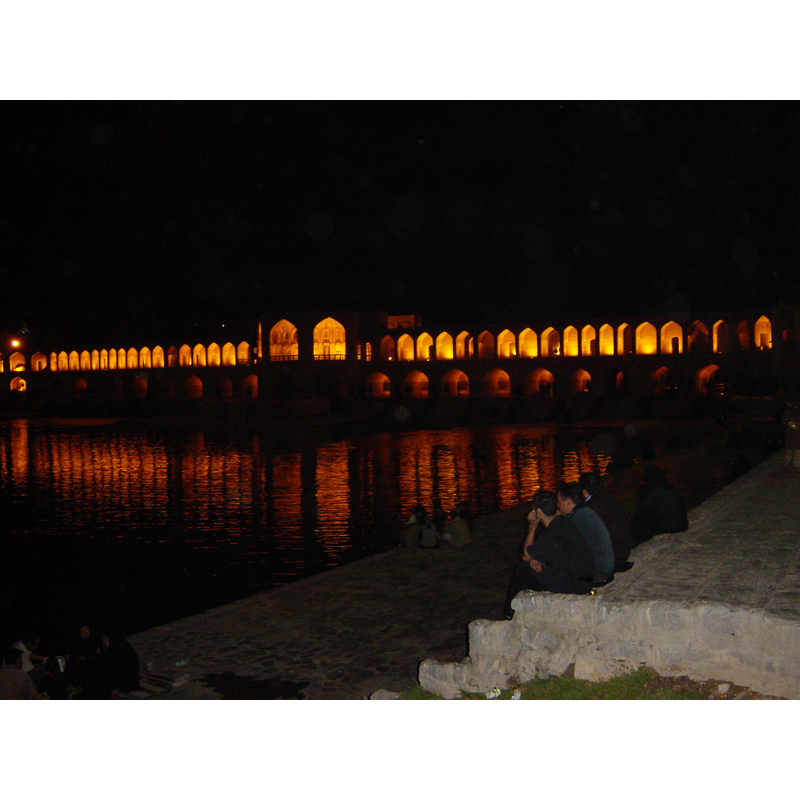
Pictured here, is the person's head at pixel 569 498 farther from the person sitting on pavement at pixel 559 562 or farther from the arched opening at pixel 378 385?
the arched opening at pixel 378 385

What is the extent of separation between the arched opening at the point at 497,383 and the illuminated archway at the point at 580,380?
2789mm

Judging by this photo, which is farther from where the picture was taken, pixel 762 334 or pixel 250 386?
pixel 250 386

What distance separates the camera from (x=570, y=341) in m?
32.4

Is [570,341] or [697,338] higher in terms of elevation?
[570,341]

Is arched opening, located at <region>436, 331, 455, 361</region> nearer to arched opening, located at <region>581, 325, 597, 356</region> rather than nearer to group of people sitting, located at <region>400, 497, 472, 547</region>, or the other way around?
arched opening, located at <region>581, 325, 597, 356</region>

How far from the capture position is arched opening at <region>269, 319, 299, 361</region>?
113 feet

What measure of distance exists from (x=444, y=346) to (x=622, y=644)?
31071mm

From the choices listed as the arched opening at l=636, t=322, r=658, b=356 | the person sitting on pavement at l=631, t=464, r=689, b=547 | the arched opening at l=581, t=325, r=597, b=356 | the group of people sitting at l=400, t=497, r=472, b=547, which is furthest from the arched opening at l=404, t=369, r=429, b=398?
the person sitting on pavement at l=631, t=464, r=689, b=547

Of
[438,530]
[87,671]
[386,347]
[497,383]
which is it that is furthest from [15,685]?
[386,347]

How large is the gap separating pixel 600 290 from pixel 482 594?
34708 millimetres

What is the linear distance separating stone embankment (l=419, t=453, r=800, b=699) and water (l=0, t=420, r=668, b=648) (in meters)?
3.51

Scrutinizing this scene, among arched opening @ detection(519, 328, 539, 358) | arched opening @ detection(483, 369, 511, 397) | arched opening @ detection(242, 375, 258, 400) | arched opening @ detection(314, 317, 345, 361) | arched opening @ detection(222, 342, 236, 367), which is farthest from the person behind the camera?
arched opening @ detection(222, 342, 236, 367)

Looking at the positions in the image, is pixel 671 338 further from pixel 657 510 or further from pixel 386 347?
pixel 657 510

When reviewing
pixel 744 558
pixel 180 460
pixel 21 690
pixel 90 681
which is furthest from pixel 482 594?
pixel 180 460
